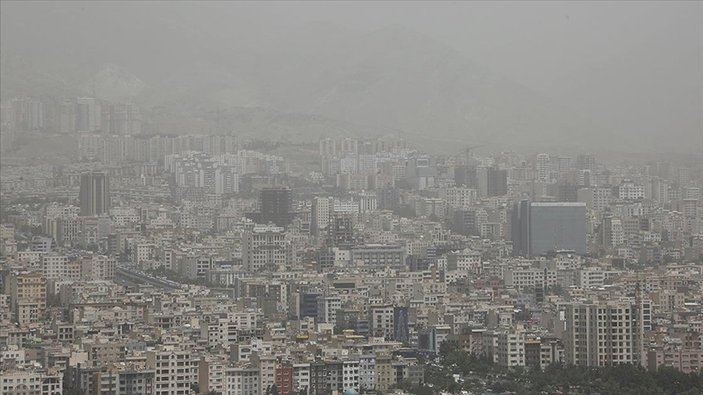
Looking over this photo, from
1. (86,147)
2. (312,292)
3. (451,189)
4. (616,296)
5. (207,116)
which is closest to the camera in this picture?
(616,296)

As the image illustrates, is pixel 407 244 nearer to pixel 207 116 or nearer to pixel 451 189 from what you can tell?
pixel 451 189

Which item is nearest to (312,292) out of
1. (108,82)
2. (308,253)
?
(308,253)

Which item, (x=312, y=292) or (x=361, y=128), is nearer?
(x=312, y=292)

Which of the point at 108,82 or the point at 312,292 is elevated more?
the point at 108,82

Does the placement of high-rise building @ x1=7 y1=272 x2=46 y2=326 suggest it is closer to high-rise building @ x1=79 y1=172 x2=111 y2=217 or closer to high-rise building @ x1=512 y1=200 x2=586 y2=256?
high-rise building @ x1=512 y1=200 x2=586 y2=256

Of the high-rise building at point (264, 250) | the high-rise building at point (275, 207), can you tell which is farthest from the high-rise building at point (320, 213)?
the high-rise building at point (264, 250)

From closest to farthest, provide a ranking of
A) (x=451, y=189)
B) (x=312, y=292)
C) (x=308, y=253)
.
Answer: (x=312, y=292) < (x=308, y=253) < (x=451, y=189)
